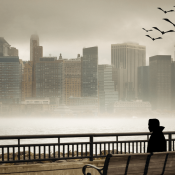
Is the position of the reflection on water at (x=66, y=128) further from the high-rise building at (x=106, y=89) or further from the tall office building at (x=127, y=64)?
the tall office building at (x=127, y=64)

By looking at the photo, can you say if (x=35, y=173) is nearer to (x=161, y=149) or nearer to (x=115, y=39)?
(x=161, y=149)

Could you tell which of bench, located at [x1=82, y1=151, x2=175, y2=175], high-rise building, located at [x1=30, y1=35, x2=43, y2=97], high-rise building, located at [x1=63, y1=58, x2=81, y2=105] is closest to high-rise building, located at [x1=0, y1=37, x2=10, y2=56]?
high-rise building, located at [x1=30, y1=35, x2=43, y2=97]

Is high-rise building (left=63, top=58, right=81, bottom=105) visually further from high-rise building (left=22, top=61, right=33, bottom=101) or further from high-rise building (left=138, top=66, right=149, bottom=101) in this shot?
high-rise building (left=138, top=66, right=149, bottom=101)

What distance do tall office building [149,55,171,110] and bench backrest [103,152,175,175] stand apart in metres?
127

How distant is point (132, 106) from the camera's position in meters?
143

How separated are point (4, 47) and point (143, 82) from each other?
72172 millimetres

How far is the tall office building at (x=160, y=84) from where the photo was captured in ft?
419

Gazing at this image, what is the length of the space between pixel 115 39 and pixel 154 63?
27.6 meters

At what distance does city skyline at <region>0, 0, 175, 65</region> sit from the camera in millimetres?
141250

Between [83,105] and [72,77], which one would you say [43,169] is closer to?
[83,105]

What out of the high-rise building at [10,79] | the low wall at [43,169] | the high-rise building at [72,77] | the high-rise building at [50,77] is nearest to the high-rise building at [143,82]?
the high-rise building at [72,77]

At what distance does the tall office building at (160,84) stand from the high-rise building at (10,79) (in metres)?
67.2

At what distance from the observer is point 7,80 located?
478 feet

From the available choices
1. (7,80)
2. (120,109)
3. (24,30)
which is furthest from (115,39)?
(7,80)
